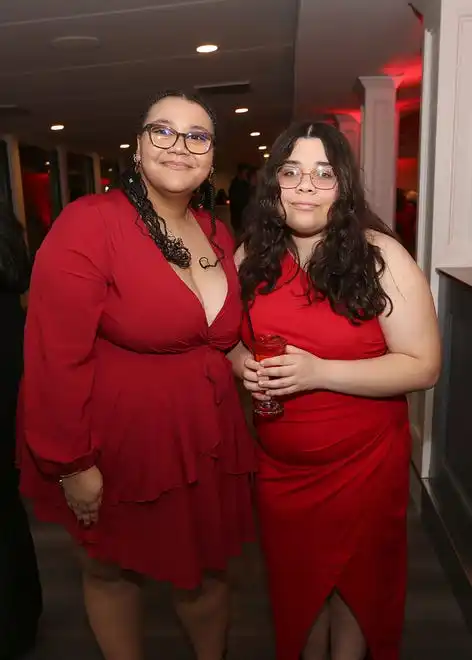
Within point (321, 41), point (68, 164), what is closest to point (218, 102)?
point (321, 41)

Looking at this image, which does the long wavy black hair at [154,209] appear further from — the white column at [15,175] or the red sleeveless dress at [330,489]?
the white column at [15,175]

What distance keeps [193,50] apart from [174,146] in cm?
337

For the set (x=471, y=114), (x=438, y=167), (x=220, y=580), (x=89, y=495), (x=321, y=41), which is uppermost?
(x=321, y=41)

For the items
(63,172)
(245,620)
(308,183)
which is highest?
(63,172)

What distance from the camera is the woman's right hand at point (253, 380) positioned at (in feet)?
4.82

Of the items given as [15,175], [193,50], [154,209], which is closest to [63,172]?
[15,175]

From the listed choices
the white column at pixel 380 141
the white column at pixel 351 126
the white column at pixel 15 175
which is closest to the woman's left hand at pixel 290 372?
the white column at pixel 380 141

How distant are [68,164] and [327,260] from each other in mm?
12026

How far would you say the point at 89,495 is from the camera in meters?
1.50

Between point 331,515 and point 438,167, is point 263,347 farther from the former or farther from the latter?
point 438,167

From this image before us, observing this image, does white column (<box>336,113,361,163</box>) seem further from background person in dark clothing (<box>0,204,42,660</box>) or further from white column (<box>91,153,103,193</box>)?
white column (<box>91,153,103,193</box>)

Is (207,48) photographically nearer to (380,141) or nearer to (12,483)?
(380,141)

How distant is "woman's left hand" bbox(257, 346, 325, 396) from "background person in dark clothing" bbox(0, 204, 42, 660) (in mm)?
803

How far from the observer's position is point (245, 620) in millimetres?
2232
